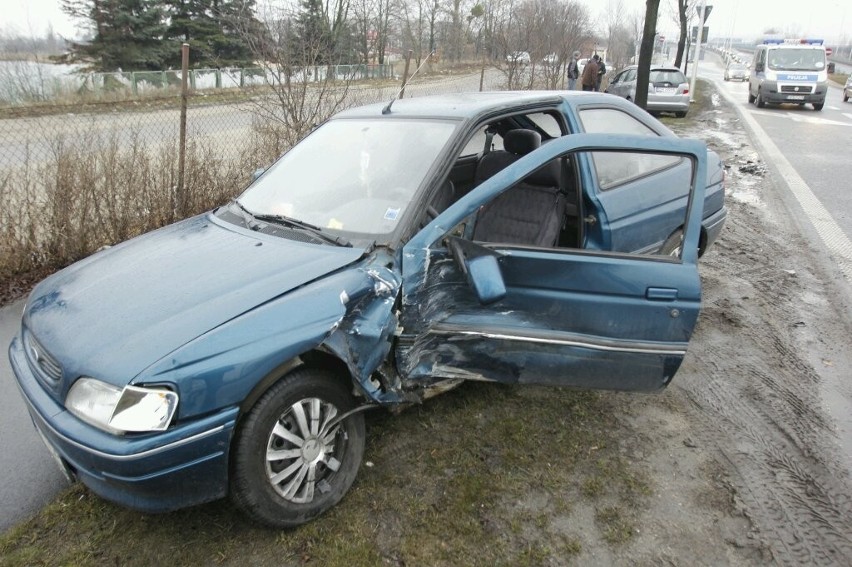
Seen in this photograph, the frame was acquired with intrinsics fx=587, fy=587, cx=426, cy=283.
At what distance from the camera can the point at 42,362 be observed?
8.13ft

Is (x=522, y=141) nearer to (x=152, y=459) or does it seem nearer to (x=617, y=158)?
(x=617, y=158)

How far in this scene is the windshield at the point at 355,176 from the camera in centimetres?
304

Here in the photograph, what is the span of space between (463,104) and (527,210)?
0.78 m

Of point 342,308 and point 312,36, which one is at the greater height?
point 312,36

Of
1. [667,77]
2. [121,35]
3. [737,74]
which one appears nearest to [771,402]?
[667,77]

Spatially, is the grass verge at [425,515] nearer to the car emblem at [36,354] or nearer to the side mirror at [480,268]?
the car emblem at [36,354]

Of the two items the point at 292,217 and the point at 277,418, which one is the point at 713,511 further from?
the point at 292,217

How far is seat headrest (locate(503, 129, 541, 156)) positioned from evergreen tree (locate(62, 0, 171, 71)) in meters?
29.1

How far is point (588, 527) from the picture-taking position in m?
2.55

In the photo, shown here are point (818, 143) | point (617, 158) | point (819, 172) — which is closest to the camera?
point (617, 158)

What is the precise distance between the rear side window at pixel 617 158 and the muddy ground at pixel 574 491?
134 cm

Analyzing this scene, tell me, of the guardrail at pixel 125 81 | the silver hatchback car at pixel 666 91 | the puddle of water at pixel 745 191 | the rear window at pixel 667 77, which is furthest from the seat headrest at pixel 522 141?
the rear window at pixel 667 77

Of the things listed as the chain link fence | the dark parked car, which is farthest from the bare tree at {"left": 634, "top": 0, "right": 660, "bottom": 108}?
the dark parked car

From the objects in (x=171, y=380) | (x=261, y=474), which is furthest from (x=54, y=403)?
(x=261, y=474)
